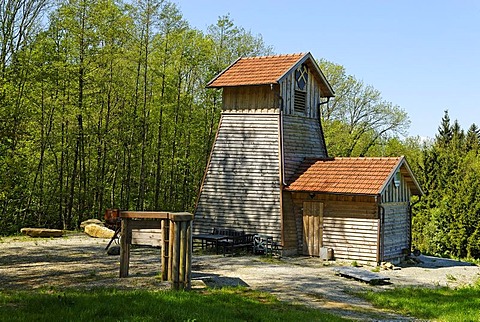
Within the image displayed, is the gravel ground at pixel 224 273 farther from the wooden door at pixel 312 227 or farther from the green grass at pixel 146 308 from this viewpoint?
the green grass at pixel 146 308

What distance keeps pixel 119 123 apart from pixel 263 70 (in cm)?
1336

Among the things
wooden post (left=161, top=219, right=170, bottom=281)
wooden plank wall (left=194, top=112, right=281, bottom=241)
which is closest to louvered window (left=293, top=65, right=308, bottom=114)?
wooden plank wall (left=194, top=112, right=281, bottom=241)

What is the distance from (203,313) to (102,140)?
2396cm

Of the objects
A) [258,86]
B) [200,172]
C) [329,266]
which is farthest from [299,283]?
[200,172]

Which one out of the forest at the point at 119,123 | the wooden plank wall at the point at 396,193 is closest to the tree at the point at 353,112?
the forest at the point at 119,123

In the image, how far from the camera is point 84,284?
43.1ft

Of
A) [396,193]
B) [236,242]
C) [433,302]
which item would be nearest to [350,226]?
[396,193]

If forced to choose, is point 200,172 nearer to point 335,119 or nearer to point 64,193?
point 64,193

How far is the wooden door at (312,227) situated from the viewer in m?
21.1

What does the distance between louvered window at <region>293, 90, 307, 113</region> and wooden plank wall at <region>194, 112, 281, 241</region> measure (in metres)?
1.54

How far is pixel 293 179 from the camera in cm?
2197

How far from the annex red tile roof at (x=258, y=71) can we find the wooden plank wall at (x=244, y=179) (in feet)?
4.97

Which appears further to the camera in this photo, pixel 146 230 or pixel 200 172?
pixel 200 172

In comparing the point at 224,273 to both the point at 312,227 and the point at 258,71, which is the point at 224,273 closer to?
the point at 312,227
